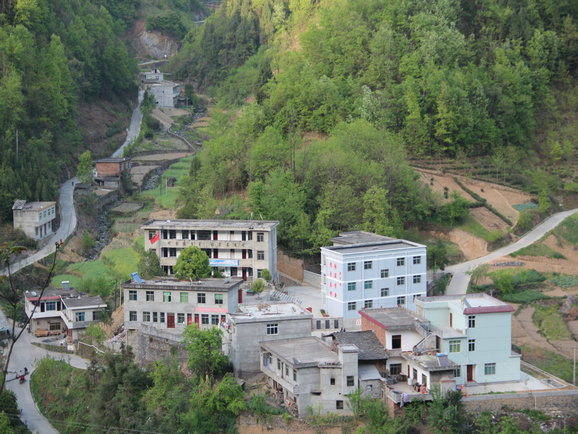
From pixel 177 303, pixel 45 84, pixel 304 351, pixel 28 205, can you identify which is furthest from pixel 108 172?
pixel 304 351

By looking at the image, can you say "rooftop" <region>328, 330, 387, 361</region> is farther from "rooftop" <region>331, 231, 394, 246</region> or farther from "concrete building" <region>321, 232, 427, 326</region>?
"rooftop" <region>331, 231, 394, 246</region>

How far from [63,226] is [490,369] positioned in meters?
33.3

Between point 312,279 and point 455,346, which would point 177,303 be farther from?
point 455,346

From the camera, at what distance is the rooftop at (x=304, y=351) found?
1367 inches

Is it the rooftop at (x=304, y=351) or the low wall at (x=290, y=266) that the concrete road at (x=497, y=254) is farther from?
the rooftop at (x=304, y=351)

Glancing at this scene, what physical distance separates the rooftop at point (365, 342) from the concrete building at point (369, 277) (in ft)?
18.4

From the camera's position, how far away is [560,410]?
35719 millimetres

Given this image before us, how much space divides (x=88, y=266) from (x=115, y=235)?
803 cm

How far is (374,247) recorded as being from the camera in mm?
45406

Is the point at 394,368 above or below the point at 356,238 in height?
below

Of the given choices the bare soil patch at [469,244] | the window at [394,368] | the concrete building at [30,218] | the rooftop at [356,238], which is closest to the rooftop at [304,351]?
the window at [394,368]

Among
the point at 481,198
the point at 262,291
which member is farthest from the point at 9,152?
the point at 481,198

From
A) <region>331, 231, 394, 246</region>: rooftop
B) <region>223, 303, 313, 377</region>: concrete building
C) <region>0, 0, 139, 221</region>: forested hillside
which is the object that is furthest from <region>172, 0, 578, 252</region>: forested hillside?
<region>223, 303, 313, 377</region>: concrete building

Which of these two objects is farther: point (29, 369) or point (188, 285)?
point (29, 369)
